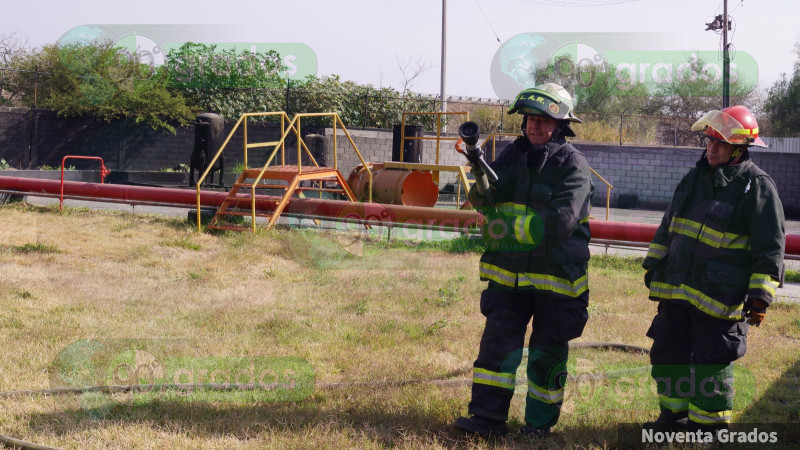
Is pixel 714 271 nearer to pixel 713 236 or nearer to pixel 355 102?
pixel 713 236

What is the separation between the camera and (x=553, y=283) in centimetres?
388

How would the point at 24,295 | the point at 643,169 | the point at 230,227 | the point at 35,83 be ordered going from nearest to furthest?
the point at 24,295 → the point at 230,227 → the point at 35,83 → the point at 643,169

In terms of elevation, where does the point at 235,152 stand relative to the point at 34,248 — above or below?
above

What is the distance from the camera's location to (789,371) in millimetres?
5508

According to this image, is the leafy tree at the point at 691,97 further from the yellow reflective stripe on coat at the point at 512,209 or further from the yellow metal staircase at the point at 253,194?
the yellow reflective stripe on coat at the point at 512,209

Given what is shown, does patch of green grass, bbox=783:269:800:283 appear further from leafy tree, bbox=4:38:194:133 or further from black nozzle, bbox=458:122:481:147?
leafy tree, bbox=4:38:194:133

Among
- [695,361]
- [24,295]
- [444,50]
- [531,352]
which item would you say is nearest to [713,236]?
[695,361]

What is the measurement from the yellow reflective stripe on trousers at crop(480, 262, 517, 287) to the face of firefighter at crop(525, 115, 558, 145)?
26.8 inches

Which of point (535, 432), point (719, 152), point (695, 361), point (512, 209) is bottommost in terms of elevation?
point (535, 432)

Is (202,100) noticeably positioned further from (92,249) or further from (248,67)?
(92,249)

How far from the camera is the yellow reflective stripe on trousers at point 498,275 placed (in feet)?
13.0

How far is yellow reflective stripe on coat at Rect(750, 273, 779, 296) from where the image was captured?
3.67 m

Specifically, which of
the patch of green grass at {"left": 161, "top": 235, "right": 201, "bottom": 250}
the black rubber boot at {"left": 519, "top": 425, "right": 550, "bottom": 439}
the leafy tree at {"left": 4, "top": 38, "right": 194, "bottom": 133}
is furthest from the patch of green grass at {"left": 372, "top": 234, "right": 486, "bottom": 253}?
the leafy tree at {"left": 4, "top": 38, "right": 194, "bottom": 133}

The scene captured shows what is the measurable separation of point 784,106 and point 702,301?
37.1m
